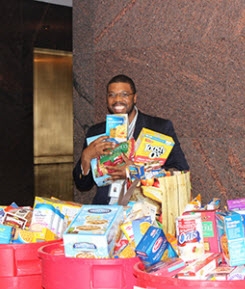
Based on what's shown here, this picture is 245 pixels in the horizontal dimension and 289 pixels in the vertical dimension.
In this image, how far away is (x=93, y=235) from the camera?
2.19 m

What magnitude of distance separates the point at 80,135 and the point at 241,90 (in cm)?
133

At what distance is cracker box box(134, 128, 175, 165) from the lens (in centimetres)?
301

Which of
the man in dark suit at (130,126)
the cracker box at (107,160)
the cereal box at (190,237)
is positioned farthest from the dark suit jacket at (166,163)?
the cereal box at (190,237)

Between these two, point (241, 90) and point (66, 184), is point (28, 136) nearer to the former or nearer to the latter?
point (66, 184)

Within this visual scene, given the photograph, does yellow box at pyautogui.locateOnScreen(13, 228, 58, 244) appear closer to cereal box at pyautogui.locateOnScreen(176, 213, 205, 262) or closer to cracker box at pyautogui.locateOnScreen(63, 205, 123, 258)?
cracker box at pyautogui.locateOnScreen(63, 205, 123, 258)

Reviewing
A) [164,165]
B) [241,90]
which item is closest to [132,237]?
[164,165]

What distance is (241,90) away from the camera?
3.46 meters

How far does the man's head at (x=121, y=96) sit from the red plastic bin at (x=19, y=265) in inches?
38.9

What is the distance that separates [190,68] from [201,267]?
5.99 feet

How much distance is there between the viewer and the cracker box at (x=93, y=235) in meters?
2.20

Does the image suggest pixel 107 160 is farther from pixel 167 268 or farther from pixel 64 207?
pixel 167 268

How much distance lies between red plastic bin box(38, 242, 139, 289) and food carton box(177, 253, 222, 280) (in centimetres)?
23

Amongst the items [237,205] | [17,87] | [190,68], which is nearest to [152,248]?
[237,205]

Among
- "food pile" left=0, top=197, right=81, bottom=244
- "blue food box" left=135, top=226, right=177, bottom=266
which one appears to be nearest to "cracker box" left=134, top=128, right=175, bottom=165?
"food pile" left=0, top=197, right=81, bottom=244
